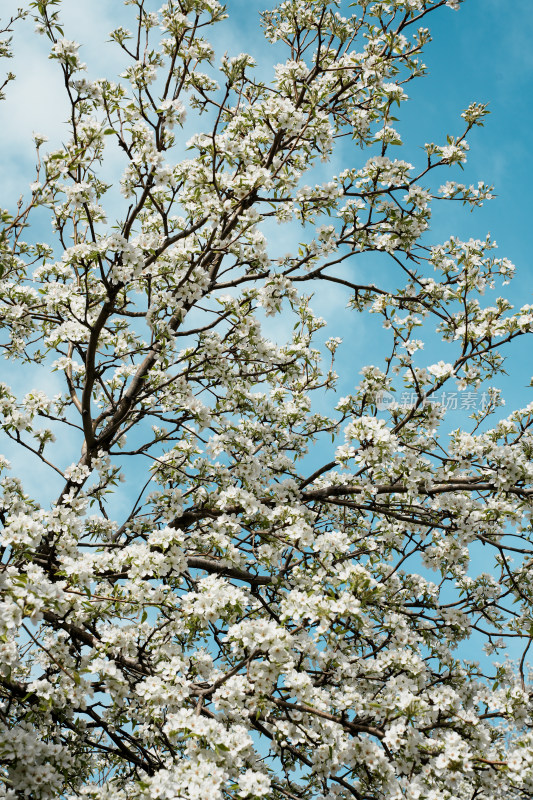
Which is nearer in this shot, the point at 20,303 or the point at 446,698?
the point at 446,698

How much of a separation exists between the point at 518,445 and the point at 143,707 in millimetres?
4186

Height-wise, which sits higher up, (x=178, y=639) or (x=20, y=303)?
(x=20, y=303)

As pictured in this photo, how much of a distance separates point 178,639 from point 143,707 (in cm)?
213

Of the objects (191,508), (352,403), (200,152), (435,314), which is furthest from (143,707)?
(200,152)

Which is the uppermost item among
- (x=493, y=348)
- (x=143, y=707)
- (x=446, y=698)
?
(x=493, y=348)

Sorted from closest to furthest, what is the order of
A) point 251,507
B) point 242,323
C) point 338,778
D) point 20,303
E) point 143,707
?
1. point 338,778
2. point 143,707
3. point 251,507
4. point 242,323
5. point 20,303

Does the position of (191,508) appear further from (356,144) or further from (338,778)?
(356,144)

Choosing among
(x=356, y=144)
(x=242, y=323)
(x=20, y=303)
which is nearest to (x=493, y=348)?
(x=242, y=323)

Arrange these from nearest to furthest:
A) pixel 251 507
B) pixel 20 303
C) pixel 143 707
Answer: pixel 143 707 → pixel 251 507 → pixel 20 303

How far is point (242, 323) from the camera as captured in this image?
7.02m

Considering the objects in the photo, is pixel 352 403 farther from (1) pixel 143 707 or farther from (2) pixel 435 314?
(1) pixel 143 707

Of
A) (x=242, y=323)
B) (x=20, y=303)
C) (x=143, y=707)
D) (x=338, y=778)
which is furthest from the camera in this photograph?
(x=20, y=303)

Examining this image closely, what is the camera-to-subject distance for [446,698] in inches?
197

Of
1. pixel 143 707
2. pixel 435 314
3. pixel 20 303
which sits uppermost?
pixel 435 314
